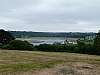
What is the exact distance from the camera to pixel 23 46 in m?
59.9

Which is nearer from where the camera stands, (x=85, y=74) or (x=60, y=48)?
(x=85, y=74)

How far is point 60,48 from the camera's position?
5834cm

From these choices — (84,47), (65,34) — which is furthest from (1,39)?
(65,34)

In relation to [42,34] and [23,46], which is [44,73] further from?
[42,34]

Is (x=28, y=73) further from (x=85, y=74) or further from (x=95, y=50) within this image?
(x=95, y=50)

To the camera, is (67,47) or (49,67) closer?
(49,67)

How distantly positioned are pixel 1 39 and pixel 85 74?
2483 inches

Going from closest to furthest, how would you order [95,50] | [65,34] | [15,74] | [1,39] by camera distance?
[15,74] < [95,50] < [1,39] < [65,34]

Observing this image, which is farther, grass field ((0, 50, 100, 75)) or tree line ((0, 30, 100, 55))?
tree line ((0, 30, 100, 55))

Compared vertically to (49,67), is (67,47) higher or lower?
higher

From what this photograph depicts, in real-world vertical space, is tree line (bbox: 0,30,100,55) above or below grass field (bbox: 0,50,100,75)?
above

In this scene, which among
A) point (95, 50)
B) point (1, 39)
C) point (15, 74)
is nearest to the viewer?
point (15, 74)

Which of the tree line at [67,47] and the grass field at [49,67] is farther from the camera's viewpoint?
the tree line at [67,47]

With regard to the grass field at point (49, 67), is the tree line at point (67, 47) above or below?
above
